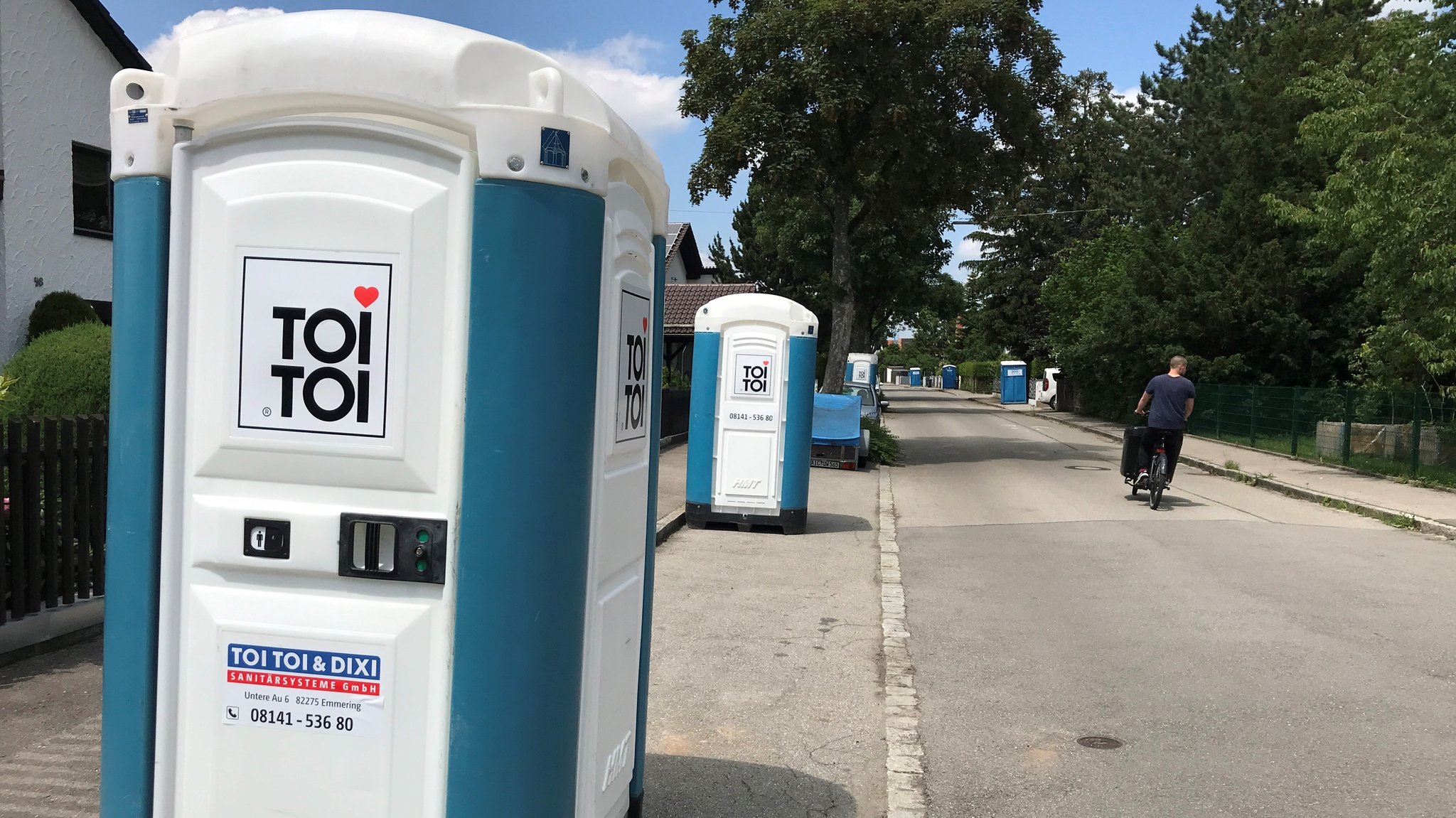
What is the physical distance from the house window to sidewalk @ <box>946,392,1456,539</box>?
687 inches

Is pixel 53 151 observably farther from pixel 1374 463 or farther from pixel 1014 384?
pixel 1014 384

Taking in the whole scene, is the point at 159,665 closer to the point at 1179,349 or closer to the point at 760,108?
the point at 760,108

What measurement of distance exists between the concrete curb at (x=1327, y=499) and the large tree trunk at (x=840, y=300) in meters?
7.19

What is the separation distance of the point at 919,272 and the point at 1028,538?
39.3 meters

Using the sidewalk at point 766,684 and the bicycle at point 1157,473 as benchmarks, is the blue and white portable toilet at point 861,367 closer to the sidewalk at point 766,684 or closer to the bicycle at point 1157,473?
the bicycle at point 1157,473

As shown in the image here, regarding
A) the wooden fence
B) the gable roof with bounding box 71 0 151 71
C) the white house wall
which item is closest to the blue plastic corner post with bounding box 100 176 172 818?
the wooden fence

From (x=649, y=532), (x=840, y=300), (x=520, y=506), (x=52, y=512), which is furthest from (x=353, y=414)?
(x=840, y=300)

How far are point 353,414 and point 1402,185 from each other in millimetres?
18656

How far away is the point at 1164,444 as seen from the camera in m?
15.1

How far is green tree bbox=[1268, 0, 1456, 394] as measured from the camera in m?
17.1

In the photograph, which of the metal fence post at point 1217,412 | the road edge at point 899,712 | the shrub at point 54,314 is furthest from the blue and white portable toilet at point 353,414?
the metal fence post at point 1217,412

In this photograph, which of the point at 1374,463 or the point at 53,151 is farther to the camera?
the point at 1374,463

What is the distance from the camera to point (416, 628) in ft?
9.04

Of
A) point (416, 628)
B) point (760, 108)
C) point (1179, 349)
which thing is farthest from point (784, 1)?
point (416, 628)
